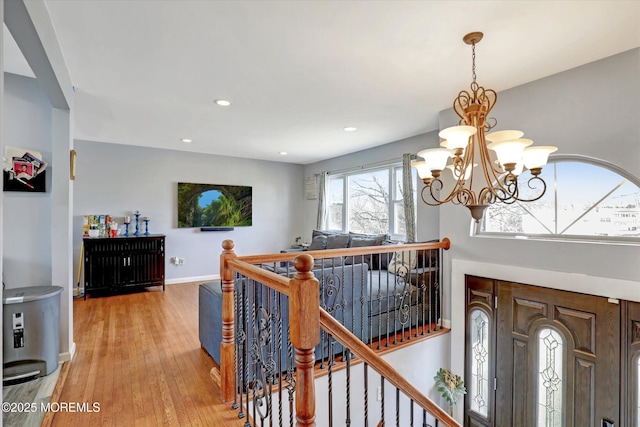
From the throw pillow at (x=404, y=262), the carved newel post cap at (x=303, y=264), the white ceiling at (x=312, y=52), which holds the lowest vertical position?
the throw pillow at (x=404, y=262)

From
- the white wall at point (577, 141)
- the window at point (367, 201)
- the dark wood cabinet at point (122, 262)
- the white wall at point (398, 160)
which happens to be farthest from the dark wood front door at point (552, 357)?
the dark wood cabinet at point (122, 262)

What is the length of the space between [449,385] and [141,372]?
2955 mm

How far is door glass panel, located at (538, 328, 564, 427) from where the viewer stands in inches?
105

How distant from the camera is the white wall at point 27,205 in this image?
2529 mm

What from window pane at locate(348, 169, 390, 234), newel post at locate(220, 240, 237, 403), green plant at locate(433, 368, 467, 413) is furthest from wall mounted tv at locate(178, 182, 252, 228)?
green plant at locate(433, 368, 467, 413)

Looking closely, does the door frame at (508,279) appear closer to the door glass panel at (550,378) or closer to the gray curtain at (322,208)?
the door glass panel at (550,378)

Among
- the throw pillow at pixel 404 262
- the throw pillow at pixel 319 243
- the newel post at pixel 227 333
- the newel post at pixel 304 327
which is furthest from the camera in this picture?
the throw pillow at pixel 319 243

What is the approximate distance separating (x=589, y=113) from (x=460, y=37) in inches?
51.1

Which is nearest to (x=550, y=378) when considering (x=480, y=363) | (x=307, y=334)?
(x=480, y=363)

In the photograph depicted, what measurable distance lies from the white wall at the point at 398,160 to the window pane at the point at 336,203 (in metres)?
0.28

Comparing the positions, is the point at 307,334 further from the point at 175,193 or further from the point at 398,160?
the point at 175,193

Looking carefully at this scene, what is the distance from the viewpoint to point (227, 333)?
2215 millimetres

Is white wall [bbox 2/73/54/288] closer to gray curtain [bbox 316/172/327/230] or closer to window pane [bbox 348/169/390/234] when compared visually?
window pane [bbox 348/169/390/234]

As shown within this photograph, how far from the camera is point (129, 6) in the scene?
1.82 metres
